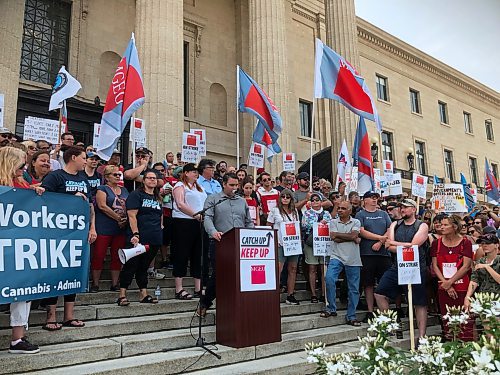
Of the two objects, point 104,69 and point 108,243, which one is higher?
point 104,69

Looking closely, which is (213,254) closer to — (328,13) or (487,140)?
(328,13)

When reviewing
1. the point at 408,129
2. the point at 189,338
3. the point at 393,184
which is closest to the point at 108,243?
the point at 189,338

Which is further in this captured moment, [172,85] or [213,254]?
[172,85]

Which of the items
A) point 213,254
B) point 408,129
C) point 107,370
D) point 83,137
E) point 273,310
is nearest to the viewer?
point 107,370

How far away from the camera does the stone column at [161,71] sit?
12.2 meters

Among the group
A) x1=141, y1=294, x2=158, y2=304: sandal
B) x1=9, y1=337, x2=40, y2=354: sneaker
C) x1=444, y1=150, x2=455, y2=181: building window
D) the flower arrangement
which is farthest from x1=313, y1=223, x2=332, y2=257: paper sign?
x1=444, y1=150, x2=455, y2=181: building window

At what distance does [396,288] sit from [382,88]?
24.7 metres

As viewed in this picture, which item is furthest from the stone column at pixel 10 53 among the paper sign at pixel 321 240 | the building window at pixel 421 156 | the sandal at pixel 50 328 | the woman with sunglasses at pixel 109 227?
the building window at pixel 421 156

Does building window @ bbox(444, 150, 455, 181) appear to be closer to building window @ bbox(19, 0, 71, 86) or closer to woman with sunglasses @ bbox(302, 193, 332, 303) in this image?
building window @ bbox(19, 0, 71, 86)

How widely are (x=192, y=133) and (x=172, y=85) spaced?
171cm

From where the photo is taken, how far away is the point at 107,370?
14.3 feet

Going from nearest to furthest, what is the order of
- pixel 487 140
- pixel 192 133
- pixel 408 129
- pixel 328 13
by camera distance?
pixel 192 133 < pixel 328 13 < pixel 408 129 < pixel 487 140

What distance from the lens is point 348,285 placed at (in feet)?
24.3

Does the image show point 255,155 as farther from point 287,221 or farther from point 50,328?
point 50,328
